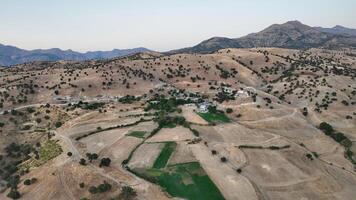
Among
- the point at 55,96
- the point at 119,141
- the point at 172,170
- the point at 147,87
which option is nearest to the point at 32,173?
the point at 119,141

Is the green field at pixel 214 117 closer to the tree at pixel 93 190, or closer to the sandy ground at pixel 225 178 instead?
the sandy ground at pixel 225 178

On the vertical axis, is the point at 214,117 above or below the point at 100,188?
above

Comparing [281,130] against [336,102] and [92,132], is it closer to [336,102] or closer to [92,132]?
[336,102]

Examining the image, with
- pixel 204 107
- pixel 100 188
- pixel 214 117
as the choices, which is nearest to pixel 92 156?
pixel 100 188

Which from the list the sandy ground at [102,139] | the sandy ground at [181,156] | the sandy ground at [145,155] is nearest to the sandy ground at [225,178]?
the sandy ground at [181,156]

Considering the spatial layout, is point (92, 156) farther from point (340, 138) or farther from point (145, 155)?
point (340, 138)

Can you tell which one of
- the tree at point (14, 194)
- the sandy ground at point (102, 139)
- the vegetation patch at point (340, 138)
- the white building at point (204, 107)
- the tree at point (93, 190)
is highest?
the white building at point (204, 107)
